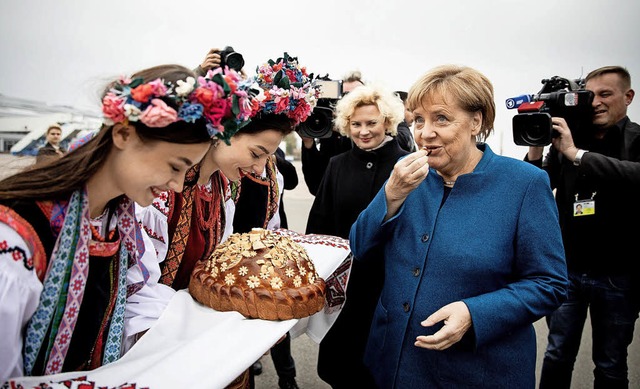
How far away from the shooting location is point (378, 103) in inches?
106

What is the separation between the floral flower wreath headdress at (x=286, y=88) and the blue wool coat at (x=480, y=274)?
0.58m

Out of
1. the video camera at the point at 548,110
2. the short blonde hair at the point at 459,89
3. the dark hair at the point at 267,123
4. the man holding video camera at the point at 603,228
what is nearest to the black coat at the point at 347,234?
the video camera at the point at 548,110

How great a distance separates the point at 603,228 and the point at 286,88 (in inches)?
77.5

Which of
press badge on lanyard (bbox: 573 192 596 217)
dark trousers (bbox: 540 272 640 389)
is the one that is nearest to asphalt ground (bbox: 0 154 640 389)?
dark trousers (bbox: 540 272 640 389)

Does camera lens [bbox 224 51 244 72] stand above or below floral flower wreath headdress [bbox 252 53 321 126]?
above

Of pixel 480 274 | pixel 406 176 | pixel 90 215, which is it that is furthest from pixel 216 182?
pixel 480 274

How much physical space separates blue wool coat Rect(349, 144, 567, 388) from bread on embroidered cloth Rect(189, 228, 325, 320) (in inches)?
12.3

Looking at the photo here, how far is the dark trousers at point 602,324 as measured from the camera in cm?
260

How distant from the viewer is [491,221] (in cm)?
160

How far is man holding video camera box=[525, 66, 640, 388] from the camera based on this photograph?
8.43 feet

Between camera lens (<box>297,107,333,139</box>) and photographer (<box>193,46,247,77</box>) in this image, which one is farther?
camera lens (<box>297,107,333,139</box>)

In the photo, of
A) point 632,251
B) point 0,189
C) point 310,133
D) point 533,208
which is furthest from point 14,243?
point 632,251

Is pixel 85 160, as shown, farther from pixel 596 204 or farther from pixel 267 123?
pixel 596 204

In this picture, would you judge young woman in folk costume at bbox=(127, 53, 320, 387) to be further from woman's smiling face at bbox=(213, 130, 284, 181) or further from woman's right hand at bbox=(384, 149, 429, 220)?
woman's right hand at bbox=(384, 149, 429, 220)
